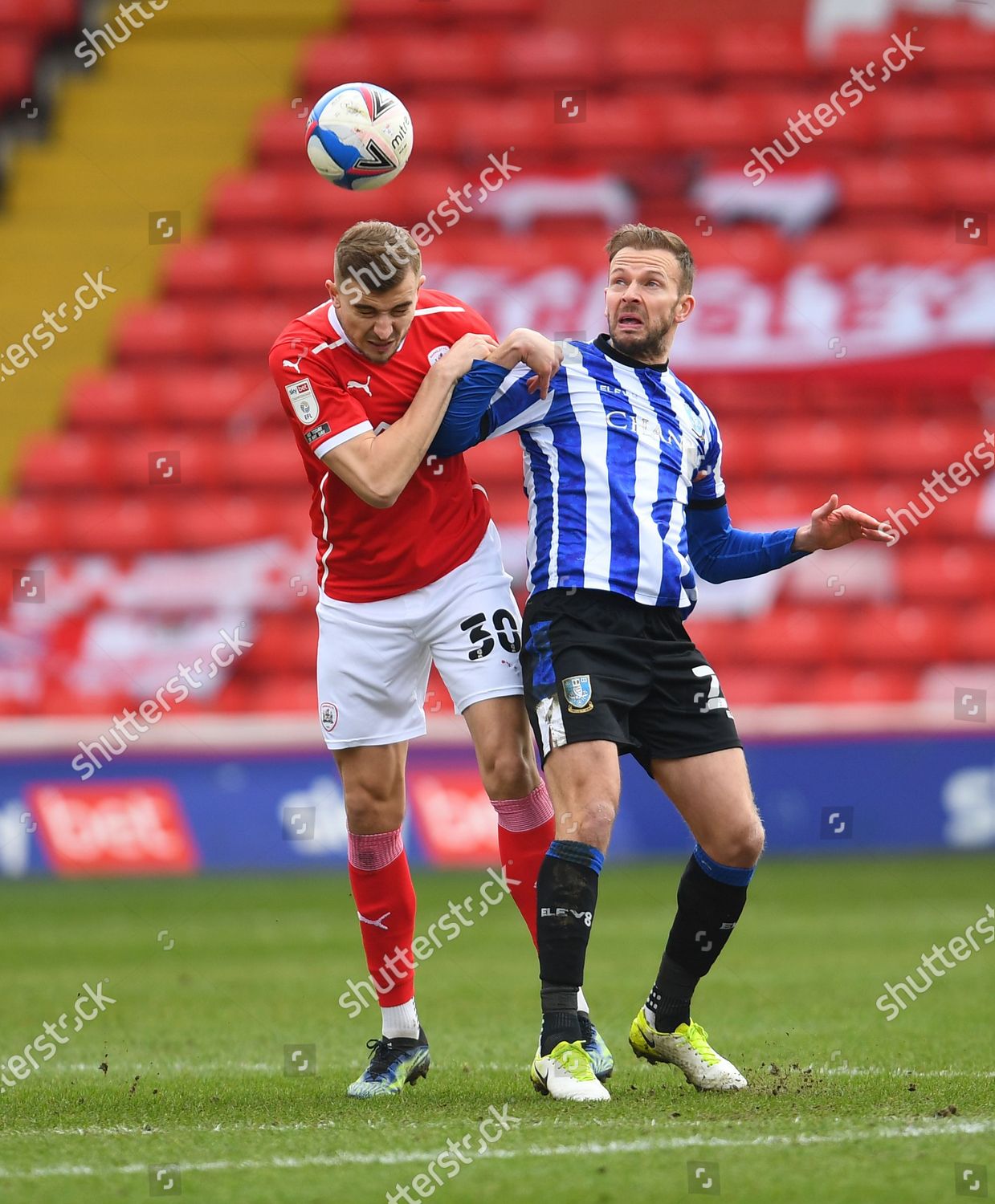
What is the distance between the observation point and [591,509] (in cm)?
480

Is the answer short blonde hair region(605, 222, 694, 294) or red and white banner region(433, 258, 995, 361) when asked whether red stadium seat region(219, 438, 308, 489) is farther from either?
short blonde hair region(605, 222, 694, 294)

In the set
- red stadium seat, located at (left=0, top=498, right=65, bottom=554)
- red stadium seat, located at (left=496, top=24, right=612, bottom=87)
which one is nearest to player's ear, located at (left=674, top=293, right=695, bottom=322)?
red stadium seat, located at (left=0, top=498, right=65, bottom=554)

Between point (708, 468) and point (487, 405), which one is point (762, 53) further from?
point (487, 405)

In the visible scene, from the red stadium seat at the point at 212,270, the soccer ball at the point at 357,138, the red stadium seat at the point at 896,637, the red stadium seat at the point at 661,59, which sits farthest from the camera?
the red stadium seat at the point at 661,59

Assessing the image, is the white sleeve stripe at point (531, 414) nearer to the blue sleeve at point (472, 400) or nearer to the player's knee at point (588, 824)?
the blue sleeve at point (472, 400)

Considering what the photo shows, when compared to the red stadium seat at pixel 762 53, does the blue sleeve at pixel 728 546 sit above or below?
below

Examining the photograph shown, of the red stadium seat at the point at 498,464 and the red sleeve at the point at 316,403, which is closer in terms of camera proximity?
the red sleeve at the point at 316,403

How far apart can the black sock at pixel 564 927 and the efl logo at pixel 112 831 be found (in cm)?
728

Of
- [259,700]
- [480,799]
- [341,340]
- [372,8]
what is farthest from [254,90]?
[341,340]

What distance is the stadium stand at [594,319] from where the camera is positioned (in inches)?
537

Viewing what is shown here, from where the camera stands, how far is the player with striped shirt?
15.0ft

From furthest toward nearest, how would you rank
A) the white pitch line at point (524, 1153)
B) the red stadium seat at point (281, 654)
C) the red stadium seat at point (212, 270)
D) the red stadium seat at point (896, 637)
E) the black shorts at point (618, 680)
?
1. the red stadium seat at point (212, 270)
2. the red stadium seat at point (281, 654)
3. the red stadium seat at point (896, 637)
4. the black shorts at point (618, 680)
5. the white pitch line at point (524, 1153)

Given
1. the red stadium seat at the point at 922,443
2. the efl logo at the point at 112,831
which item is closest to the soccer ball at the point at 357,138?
→ the efl logo at the point at 112,831

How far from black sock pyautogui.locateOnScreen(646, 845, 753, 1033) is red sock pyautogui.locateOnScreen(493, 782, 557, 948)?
0.40 meters
